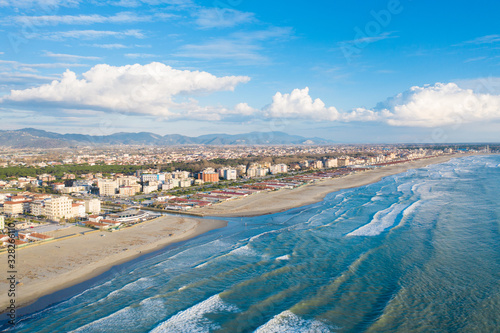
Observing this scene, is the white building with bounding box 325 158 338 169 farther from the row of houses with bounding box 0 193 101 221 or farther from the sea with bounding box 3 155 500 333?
the row of houses with bounding box 0 193 101 221

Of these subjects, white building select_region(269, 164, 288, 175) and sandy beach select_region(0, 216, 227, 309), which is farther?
white building select_region(269, 164, 288, 175)

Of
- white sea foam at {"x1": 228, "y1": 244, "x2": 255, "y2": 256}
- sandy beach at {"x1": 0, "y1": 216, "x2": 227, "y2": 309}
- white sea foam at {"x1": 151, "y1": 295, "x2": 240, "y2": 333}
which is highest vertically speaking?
white sea foam at {"x1": 228, "y1": 244, "x2": 255, "y2": 256}

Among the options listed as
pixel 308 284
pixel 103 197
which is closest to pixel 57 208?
pixel 103 197

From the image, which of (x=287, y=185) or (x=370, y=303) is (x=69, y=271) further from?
(x=287, y=185)

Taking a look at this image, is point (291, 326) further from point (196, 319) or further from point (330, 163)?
point (330, 163)

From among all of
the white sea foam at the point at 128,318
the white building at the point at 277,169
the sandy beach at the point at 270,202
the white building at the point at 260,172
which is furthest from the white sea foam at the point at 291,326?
the white building at the point at 277,169

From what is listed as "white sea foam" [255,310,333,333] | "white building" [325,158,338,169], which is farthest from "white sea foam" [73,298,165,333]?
"white building" [325,158,338,169]

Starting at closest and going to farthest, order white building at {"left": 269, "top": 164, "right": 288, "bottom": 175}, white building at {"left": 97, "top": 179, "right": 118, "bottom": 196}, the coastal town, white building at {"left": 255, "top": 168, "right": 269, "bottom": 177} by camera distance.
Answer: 1. the coastal town
2. white building at {"left": 97, "top": 179, "right": 118, "bottom": 196}
3. white building at {"left": 255, "top": 168, "right": 269, "bottom": 177}
4. white building at {"left": 269, "top": 164, "right": 288, "bottom": 175}
